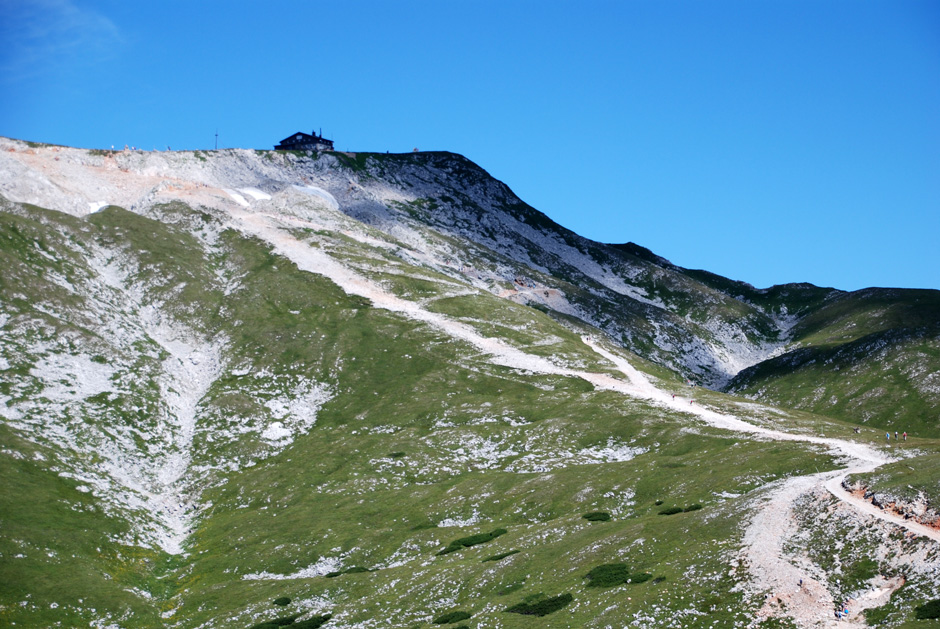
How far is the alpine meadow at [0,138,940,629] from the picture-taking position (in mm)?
56031

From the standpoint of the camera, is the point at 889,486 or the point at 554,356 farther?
the point at 554,356

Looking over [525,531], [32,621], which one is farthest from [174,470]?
[525,531]

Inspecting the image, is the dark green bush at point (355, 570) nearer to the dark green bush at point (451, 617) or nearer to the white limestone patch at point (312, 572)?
the white limestone patch at point (312, 572)

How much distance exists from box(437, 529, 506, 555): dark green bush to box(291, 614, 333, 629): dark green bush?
1601 cm

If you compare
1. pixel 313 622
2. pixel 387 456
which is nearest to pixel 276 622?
pixel 313 622

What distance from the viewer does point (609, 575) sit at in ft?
192

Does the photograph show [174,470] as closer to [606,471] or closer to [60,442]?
[60,442]

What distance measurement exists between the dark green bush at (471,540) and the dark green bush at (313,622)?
16.0 m

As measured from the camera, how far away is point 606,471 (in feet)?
316

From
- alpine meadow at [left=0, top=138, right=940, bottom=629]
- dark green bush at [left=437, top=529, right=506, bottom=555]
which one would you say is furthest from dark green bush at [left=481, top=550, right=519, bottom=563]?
dark green bush at [left=437, top=529, right=506, bottom=555]

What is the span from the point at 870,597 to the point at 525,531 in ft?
128

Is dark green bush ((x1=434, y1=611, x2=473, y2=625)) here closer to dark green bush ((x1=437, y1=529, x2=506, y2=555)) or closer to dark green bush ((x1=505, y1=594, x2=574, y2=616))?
dark green bush ((x1=505, y1=594, x2=574, y2=616))

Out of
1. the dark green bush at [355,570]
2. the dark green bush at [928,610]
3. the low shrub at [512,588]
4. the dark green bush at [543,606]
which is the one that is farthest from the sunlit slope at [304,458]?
the dark green bush at [928,610]

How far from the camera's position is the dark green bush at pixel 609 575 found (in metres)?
57.3
